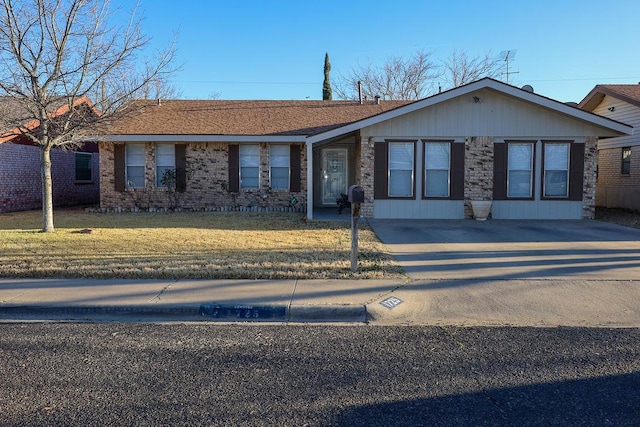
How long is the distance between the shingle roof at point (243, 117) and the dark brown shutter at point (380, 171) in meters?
3.12

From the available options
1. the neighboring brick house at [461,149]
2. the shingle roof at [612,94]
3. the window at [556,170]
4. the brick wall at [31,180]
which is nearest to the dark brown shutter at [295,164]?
the neighboring brick house at [461,149]

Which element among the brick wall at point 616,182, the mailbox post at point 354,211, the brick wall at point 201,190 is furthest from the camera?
the brick wall at point 616,182

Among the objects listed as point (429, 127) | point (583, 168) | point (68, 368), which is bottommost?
point (68, 368)

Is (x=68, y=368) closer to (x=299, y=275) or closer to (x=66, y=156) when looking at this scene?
(x=299, y=275)

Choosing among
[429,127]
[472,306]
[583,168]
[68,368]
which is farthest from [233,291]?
[583,168]

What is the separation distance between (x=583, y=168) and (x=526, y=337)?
12.0 meters

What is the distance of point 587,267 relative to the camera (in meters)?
7.80

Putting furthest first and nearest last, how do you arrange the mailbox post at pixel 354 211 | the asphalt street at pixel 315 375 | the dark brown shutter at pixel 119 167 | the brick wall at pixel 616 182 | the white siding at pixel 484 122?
the brick wall at pixel 616 182 → the dark brown shutter at pixel 119 167 → the white siding at pixel 484 122 → the mailbox post at pixel 354 211 → the asphalt street at pixel 315 375

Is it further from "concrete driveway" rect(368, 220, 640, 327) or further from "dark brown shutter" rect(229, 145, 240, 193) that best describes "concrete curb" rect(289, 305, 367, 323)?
"dark brown shutter" rect(229, 145, 240, 193)

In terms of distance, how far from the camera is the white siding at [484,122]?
14.4m

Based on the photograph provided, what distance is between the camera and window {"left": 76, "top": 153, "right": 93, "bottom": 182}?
2147 centimetres

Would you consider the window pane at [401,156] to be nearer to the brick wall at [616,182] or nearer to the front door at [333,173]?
the front door at [333,173]

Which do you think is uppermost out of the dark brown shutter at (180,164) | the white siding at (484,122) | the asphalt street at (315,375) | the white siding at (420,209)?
the white siding at (484,122)

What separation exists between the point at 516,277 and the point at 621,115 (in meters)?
15.5
